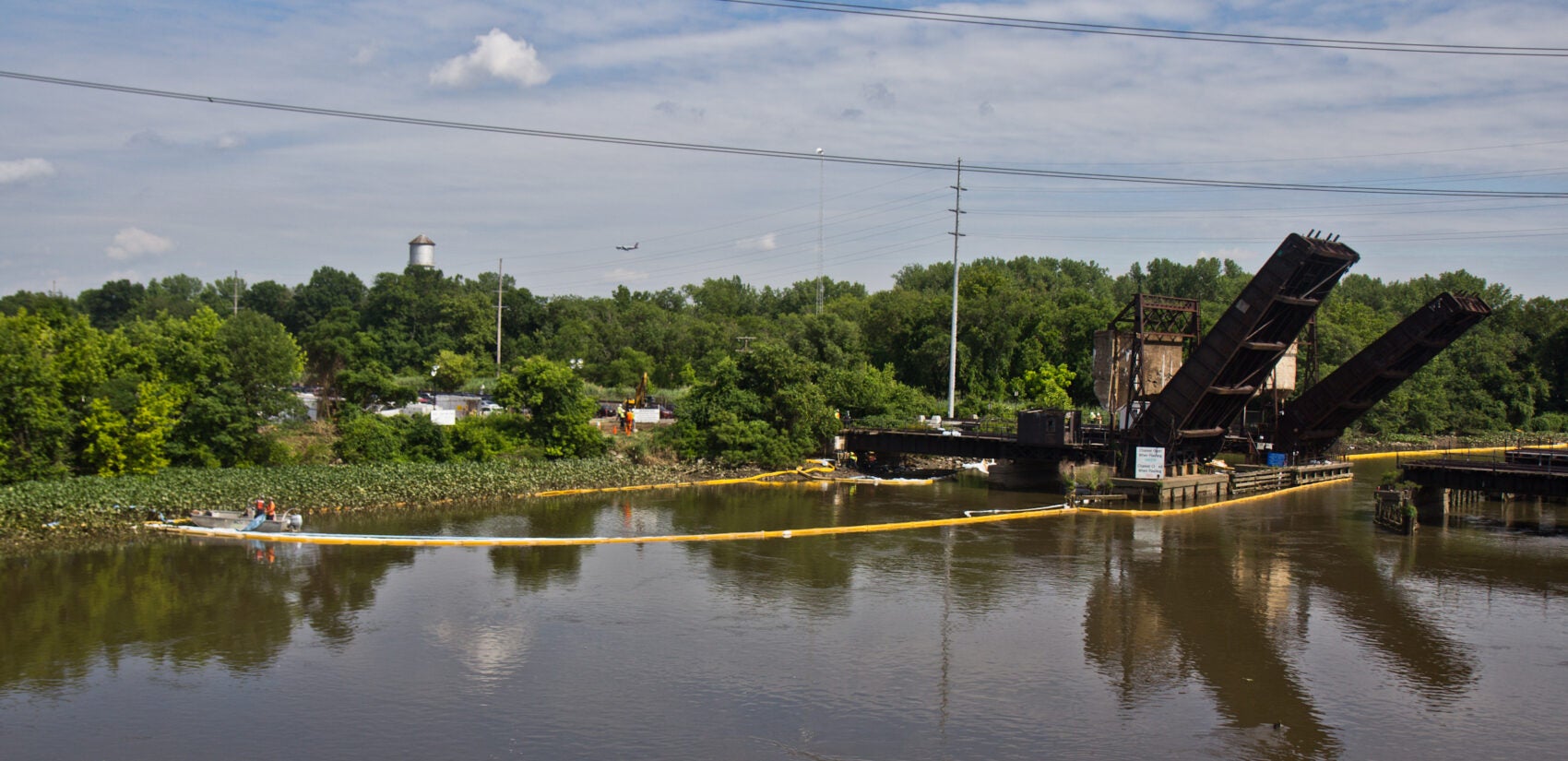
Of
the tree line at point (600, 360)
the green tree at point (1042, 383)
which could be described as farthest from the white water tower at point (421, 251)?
the green tree at point (1042, 383)

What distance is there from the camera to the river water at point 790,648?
16000 millimetres

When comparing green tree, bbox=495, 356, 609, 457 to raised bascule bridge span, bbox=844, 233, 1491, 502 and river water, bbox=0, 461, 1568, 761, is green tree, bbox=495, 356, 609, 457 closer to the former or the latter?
river water, bbox=0, 461, 1568, 761

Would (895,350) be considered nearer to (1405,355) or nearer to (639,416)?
(639,416)

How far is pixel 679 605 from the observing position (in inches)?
918

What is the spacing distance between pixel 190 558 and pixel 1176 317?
3593cm

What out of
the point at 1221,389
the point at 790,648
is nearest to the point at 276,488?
the point at 790,648

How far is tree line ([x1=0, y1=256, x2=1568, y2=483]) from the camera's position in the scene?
3306 centimetres

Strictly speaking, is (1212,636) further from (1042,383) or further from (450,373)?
(450,373)

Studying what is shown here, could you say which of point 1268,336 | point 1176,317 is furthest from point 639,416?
point 1268,336

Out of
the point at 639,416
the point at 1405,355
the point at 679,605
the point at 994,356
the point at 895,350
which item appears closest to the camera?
the point at 679,605

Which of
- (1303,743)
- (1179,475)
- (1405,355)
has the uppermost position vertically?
(1405,355)

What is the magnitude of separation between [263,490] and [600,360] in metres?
47.6

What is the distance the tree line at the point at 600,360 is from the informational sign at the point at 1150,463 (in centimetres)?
1477

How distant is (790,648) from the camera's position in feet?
66.4
